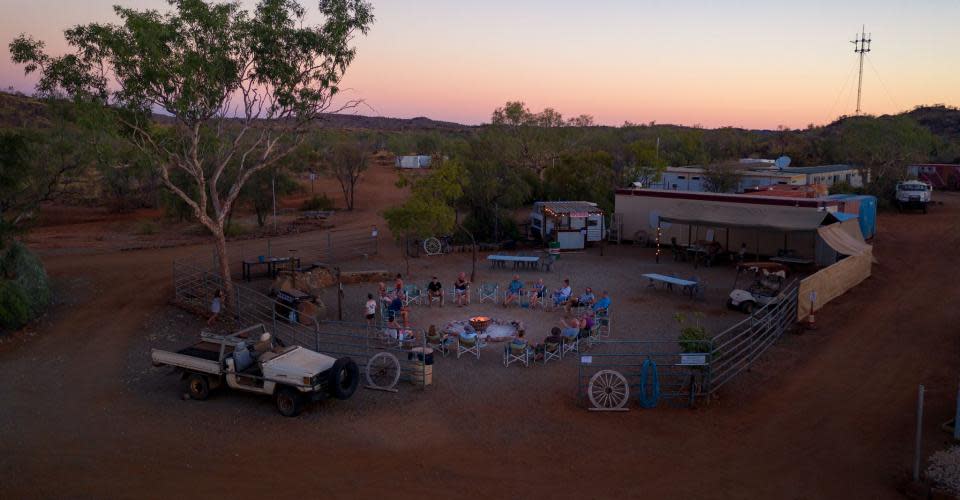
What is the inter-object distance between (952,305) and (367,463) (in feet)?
55.5

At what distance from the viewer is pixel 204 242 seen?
28766mm

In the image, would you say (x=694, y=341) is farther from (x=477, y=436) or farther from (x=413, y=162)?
(x=413, y=162)

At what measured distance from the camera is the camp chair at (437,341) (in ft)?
44.9

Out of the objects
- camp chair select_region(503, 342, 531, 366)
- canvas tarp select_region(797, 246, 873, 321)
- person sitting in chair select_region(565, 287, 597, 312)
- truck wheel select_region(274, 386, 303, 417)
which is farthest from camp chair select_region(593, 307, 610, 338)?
truck wheel select_region(274, 386, 303, 417)

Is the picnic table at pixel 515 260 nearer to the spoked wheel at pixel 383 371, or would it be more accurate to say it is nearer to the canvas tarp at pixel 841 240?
the canvas tarp at pixel 841 240

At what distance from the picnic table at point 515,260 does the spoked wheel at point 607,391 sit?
36.0ft

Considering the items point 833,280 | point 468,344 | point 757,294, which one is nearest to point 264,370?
point 468,344

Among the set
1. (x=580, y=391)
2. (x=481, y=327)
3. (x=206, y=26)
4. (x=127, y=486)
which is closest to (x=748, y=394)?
(x=580, y=391)

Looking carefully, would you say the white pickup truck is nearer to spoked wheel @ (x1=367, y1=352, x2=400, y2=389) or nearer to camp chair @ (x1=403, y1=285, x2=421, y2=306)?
spoked wheel @ (x1=367, y1=352, x2=400, y2=389)

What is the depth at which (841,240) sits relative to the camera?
21.2 meters

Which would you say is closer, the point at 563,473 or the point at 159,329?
the point at 563,473

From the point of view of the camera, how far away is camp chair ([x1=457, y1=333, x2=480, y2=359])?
13.5 m

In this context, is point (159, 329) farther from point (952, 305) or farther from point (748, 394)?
point (952, 305)

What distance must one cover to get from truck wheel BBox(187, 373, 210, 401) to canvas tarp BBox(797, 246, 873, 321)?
13317 millimetres
